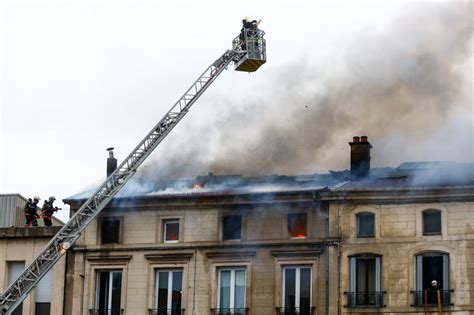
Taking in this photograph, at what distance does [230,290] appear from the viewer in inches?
2350

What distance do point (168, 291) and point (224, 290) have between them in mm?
2571

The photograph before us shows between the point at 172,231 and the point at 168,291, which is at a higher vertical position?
the point at 172,231

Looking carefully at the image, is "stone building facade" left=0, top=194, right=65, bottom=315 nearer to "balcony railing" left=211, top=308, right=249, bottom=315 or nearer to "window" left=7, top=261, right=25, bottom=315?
"window" left=7, top=261, right=25, bottom=315

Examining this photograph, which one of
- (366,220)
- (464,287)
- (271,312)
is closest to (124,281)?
(271,312)

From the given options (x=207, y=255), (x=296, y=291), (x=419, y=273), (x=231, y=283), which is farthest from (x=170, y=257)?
(x=419, y=273)

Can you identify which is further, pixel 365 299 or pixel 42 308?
pixel 42 308

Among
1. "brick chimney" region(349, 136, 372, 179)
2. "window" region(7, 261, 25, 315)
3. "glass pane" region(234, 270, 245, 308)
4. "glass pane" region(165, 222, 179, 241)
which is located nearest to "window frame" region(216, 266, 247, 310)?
"glass pane" region(234, 270, 245, 308)

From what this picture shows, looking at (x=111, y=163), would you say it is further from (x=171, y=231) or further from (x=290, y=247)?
(x=290, y=247)

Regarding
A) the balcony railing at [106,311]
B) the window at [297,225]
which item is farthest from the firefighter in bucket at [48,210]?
the window at [297,225]

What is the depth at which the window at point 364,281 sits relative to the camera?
5672 cm

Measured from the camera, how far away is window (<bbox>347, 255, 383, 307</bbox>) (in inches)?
2233

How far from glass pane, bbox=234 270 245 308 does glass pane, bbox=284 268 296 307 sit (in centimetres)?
200

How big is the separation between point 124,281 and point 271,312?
22.9 feet

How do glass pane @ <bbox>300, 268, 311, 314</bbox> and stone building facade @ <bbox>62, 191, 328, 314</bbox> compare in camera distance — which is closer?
glass pane @ <bbox>300, 268, 311, 314</bbox>
